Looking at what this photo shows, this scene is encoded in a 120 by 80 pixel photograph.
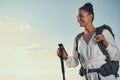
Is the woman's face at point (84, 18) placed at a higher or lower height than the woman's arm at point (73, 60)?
higher

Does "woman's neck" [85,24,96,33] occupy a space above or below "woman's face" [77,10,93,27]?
below

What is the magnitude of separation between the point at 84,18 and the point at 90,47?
14.3 inches

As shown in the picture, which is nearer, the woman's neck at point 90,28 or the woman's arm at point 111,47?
the woman's arm at point 111,47

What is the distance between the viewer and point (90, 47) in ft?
14.0

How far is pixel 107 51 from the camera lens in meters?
4.15

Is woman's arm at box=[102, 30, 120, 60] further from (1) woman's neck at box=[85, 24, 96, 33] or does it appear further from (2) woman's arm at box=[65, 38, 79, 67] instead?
(2) woman's arm at box=[65, 38, 79, 67]

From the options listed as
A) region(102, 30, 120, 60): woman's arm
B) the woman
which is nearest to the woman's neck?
the woman

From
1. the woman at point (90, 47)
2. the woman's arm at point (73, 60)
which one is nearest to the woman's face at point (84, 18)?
the woman at point (90, 47)

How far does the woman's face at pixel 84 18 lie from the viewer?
441 centimetres

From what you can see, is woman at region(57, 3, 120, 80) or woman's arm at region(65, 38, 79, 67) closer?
woman at region(57, 3, 120, 80)

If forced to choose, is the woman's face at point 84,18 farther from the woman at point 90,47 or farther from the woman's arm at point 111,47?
the woman's arm at point 111,47

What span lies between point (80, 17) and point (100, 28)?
0.93 ft

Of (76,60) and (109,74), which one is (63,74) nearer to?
(76,60)

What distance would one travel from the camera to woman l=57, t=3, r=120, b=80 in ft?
13.5
